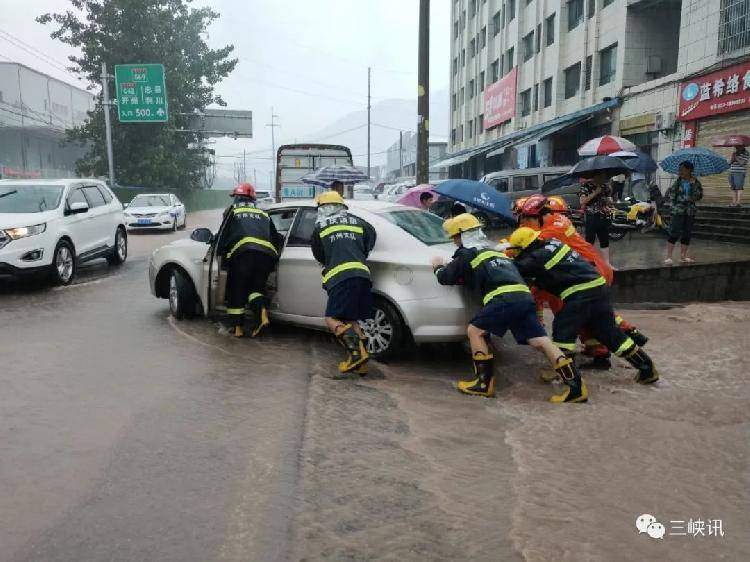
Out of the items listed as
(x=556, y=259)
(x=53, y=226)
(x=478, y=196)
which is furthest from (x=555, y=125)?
(x=556, y=259)

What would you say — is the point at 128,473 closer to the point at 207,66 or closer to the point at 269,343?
Answer: the point at 269,343

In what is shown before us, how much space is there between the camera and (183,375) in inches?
205

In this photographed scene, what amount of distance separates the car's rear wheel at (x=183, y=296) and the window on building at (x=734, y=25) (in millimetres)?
14787

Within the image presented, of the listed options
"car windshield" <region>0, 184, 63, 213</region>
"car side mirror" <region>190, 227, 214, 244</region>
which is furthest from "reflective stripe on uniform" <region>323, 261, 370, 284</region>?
"car windshield" <region>0, 184, 63, 213</region>

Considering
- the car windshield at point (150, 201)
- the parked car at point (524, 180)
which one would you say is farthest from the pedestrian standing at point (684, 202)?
the car windshield at point (150, 201)

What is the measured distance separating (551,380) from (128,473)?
133 inches

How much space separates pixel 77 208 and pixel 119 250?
7.56 feet

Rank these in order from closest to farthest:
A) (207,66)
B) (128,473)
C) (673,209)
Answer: (128,473), (673,209), (207,66)

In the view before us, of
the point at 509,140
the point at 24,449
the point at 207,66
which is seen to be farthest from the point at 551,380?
the point at 207,66

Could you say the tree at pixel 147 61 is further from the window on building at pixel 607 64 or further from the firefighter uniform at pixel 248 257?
the firefighter uniform at pixel 248 257

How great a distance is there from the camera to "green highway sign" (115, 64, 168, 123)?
94.1 ft

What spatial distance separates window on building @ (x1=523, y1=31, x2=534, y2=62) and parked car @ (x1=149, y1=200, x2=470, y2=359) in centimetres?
2748

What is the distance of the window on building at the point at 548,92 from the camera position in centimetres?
2841

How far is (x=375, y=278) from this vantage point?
551 cm
